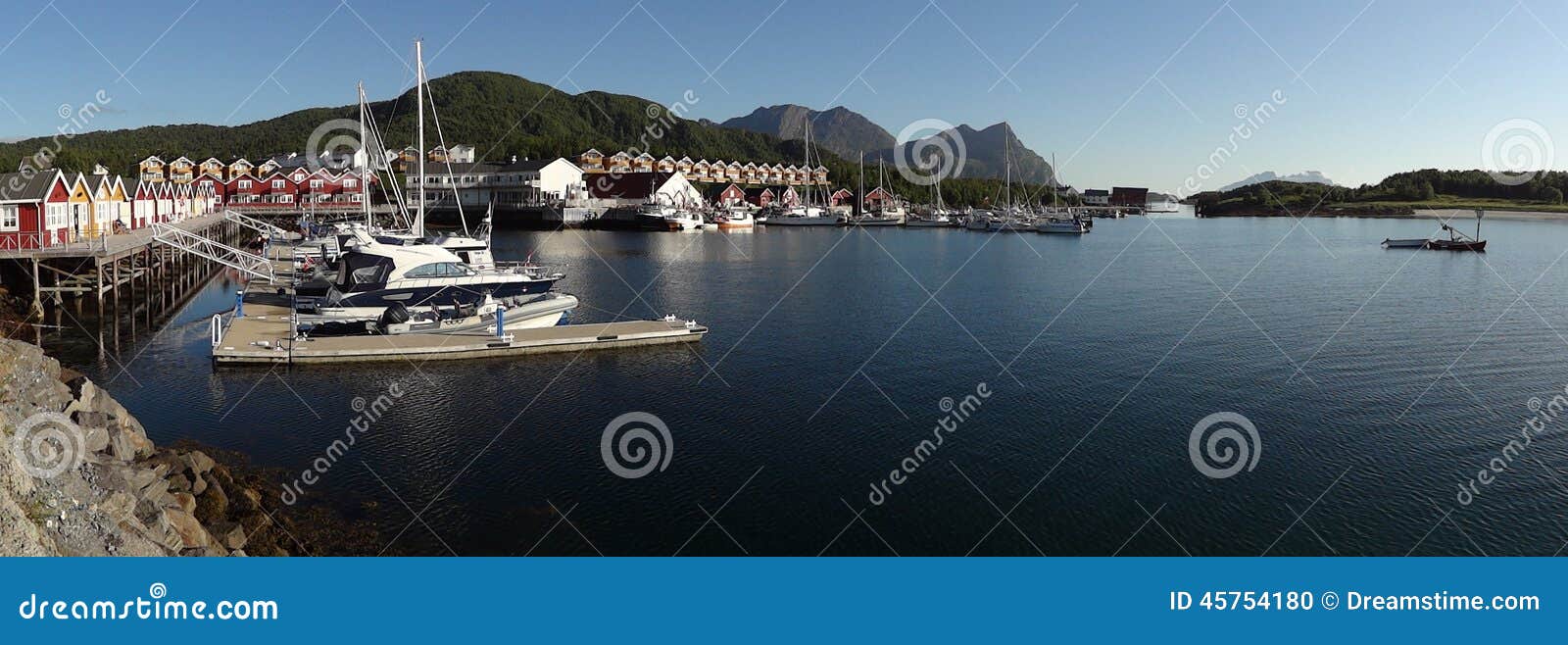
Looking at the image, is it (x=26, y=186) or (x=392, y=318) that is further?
(x=26, y=186)

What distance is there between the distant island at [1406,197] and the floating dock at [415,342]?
108072mm

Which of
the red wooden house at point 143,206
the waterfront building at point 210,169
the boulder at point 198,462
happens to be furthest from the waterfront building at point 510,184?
the boulder at point 198,462

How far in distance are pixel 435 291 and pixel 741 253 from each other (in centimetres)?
3029

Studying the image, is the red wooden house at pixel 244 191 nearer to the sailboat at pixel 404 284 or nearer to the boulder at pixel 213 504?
the sailboat at pixel 404 284

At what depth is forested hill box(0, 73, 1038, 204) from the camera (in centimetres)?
11925

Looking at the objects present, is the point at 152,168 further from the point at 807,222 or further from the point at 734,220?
the point at 807,222

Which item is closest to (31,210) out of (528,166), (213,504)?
(213,504)

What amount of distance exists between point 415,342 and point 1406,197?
135 m

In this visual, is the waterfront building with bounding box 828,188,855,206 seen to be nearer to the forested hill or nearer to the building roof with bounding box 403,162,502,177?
the forested hill

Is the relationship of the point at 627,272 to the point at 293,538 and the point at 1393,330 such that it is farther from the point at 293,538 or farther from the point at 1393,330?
the point at 293,538

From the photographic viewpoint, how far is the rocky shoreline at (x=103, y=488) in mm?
7992

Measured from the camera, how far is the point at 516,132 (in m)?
132

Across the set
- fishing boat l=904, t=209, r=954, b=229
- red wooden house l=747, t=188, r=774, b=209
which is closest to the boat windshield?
fishing boat l=904, t=209, r=954, b=229

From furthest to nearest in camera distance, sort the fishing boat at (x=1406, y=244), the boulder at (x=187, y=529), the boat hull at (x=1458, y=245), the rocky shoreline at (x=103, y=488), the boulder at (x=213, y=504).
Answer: the fishing boat at (x=1406, y=244), the boat hull at (x=1458, y=245), the boulder at (x=213, y=504), the boulder at (x=187, y=529), the rocky shoreline at (x=103, y=488)
